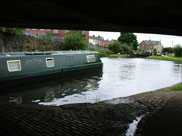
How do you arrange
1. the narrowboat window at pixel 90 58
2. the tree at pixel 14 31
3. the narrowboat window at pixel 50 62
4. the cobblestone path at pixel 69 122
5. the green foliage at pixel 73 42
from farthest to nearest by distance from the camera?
the green foliage at pixel 73 42, the narrowboat window at pixel 90 58, the tree at pixel 14 31, the narrowboat window at pixel 50 62, the cobblestone path at pixel 69 122

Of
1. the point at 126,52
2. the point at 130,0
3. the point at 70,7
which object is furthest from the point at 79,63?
the point at 126,52

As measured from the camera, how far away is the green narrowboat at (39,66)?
1159 cm

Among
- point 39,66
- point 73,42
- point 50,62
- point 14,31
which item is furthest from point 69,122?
point 73,42

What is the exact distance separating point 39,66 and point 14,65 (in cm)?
192

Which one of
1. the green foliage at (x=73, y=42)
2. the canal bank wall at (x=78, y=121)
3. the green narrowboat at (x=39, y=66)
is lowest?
the canal bank wall at (x=78, y=121)

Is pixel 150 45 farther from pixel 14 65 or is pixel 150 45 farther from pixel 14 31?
pixel 14 65

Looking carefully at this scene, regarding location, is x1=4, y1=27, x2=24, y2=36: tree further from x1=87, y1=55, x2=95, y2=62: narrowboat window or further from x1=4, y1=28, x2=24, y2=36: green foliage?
x1=87, y1=55, x2=95, y2=62: narrowboat window

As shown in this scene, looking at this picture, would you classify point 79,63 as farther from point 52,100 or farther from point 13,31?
point 52,100

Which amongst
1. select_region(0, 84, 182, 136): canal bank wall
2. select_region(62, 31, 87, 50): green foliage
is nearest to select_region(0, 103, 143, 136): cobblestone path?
select_region(0, 84, 182, 136): canal bank wall

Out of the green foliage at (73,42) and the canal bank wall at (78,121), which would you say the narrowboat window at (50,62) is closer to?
the canal bank wall at (78,121)

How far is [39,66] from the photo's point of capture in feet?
44.8

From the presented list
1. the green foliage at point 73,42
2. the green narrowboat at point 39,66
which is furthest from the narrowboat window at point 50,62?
the green foliage at point 73,42

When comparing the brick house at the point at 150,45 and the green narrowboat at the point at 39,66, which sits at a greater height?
the brick house at the point at 150,45

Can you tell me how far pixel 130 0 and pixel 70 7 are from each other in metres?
1.61
